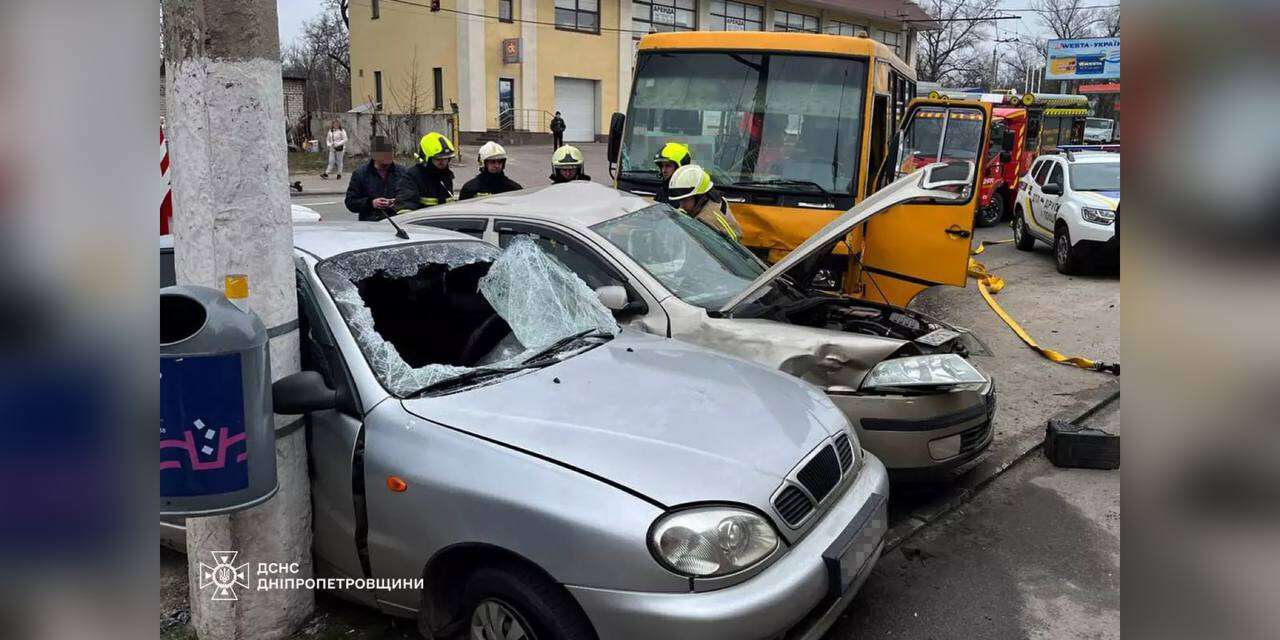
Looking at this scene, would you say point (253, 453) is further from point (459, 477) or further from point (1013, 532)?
point (1013, 532)

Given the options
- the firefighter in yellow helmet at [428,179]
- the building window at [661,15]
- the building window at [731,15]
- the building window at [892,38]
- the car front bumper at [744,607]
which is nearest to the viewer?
the car front bumper at [744,607]

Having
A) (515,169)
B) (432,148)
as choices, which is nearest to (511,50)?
(515,169)

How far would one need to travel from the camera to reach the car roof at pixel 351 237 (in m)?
3.96

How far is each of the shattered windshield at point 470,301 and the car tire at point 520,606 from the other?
1.02 m

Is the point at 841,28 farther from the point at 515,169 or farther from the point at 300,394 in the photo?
the point at 300,394

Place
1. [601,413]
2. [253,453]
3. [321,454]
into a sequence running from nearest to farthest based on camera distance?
[253,453]
[601,413]
[321,454]

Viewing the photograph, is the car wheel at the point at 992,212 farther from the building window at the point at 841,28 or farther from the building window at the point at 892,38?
the building window at the point at 892,38

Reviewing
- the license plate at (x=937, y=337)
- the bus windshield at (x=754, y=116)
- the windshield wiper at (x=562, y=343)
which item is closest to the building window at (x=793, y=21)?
the bus windshield at (x=754, y=116)

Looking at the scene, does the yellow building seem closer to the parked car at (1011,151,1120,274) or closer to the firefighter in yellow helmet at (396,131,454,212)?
the parked car at (1011,151,1120,274)

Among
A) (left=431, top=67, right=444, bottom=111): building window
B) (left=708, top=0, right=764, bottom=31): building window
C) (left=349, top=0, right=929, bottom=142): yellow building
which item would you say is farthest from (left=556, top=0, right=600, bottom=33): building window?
(left=708, top=0, right=764, bottom=31): building window

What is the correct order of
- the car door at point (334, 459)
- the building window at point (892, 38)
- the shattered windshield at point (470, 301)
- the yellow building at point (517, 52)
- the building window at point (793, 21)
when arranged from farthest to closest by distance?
the building window at point (892, 38) < the building window at point (793, 21) < the yellow building at point (517, 52) < the shattered windshield at point (470, 301) < the car door at point (334, 459)
